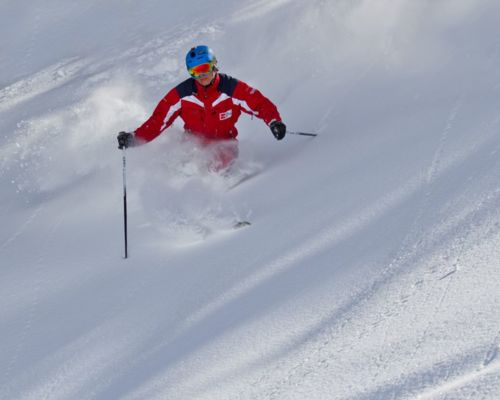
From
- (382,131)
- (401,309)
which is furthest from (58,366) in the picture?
(382,131)

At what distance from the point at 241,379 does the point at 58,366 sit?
1.56 m

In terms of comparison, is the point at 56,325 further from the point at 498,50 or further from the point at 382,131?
the point at 498,50

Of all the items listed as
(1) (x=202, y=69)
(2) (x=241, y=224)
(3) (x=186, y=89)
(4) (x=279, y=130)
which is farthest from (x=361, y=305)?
(3) (x=186, y=89)

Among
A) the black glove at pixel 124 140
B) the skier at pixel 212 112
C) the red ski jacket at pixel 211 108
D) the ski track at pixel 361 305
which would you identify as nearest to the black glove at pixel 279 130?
the skier at pixel 212 112

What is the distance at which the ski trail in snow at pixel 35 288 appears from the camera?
15.8 feet

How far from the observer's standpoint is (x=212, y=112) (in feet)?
22.4

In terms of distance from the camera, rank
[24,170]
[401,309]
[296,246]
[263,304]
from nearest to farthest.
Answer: [401,309]
[263,304]
[296,246]
[24,170]

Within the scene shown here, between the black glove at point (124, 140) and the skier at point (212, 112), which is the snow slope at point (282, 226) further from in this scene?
the black glove at point (124, 140)

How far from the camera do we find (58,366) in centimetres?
454

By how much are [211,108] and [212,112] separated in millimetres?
45

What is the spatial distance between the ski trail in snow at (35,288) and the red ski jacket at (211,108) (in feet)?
4.12

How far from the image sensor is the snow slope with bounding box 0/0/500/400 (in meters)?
3.37

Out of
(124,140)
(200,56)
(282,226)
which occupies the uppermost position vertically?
(200,56)

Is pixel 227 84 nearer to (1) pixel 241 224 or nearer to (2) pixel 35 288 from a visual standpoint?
(1) pixel 241 224
